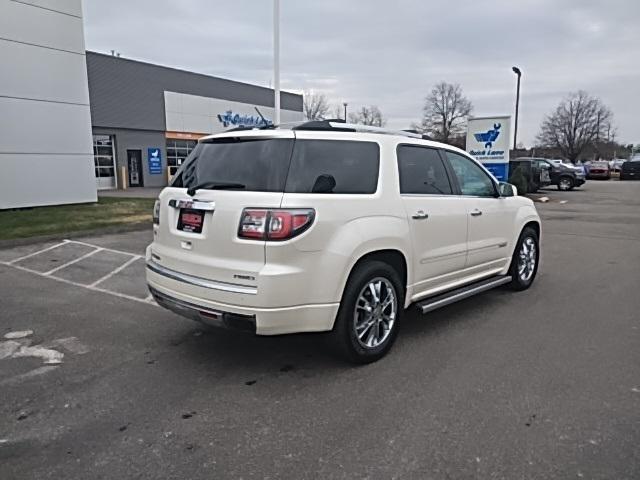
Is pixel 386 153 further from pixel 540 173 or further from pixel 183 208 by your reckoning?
pixel 540 173

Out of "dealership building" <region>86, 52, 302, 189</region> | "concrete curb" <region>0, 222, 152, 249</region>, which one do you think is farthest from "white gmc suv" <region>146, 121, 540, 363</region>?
"dealership building" <region>86, 52, 302, 189</region>

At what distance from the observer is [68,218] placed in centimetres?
1216

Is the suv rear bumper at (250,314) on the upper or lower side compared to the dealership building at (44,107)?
lower

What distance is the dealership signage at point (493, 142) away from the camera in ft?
64.7

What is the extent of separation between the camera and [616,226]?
43.2 feet

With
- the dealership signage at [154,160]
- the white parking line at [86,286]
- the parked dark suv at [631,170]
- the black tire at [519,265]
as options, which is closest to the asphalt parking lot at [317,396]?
the white parking line at [86,286]

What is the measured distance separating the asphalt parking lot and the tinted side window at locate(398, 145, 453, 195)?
1.40 meters

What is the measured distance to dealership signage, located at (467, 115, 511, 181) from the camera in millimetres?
19734

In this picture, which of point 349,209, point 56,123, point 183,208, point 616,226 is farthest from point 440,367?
point 56,123

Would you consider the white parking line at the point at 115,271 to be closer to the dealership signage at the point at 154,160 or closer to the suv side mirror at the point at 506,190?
the suv side mirror at the point at 506,190

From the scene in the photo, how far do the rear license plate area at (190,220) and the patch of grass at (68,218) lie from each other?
23.3 ft

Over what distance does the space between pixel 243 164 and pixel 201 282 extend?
95cm

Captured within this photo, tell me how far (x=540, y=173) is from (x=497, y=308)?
2277 cm

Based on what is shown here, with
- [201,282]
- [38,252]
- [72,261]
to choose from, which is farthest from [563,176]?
[201,282]
